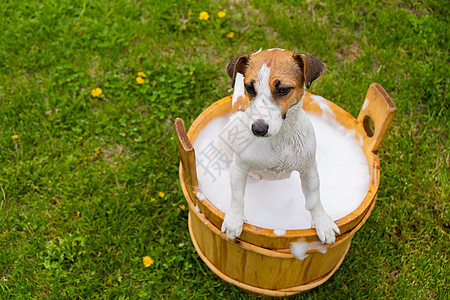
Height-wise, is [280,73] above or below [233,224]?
above

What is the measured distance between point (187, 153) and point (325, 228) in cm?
78

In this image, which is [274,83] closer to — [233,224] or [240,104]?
[240,104]

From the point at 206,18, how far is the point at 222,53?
408mm

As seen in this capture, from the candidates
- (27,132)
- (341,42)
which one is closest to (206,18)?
(341,42)

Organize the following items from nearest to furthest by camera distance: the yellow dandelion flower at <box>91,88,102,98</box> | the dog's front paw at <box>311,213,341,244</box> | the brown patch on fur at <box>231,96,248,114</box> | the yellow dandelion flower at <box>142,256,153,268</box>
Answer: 1. the dog's front paw at <box>311,213,341,244</box>
2. the brown patch on fur at <box>231,96,248,114</box>
3. the yellow dandelion flower at <box>142,256,153,268</box>
4. the yellow dandelion flower at <box>91,88,102,98</box>

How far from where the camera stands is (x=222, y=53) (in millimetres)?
4195

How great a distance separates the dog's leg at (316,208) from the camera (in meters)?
2.40

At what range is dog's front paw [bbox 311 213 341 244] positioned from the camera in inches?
94.6

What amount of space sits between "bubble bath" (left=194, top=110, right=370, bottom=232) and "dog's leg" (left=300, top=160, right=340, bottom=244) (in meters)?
0.29

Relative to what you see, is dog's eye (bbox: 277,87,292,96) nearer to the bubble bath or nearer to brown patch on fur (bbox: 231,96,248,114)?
brown patch on fur (bbox: 231,96,248,114)

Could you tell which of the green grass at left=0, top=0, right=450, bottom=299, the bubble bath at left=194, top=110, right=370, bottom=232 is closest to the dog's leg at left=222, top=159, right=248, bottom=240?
the bubble bath at left=194, top=110, right=370, bottom=232

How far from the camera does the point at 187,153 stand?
7.77 feet

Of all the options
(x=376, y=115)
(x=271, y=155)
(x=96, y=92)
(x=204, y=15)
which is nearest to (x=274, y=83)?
(x=271, y=155)

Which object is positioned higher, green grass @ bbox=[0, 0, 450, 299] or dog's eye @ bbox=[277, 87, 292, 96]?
dog's eye @ bbox=[277, 87, 292, 96]
